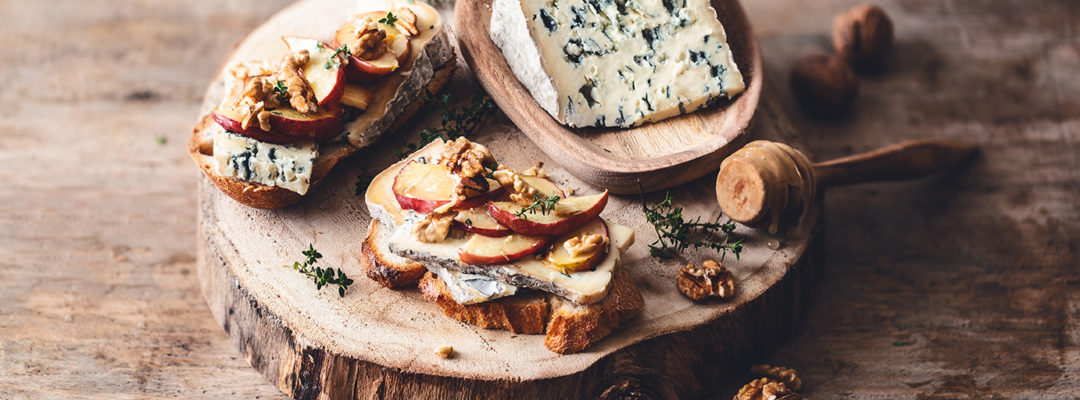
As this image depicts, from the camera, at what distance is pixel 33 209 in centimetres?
420

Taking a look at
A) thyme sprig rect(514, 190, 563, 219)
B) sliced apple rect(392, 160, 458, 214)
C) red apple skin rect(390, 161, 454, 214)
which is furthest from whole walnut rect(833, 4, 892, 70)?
red apple skin rect(390, 161, 454, 214)

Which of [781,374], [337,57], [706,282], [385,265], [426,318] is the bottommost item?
[781,374]

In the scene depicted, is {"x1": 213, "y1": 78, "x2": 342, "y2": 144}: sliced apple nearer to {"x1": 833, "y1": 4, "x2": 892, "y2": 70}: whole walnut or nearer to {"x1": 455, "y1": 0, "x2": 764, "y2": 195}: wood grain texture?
{"x1": 455, "y1": 0, "x2": 764, "y2": 195}: wood grain texture

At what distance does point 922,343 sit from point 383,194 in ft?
6.90

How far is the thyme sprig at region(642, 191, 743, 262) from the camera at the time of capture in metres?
3.41

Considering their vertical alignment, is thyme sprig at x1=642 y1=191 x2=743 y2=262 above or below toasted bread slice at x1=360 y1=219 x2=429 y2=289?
above

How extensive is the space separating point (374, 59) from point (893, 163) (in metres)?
2.10

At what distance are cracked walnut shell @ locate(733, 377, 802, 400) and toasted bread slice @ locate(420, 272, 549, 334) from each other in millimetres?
763

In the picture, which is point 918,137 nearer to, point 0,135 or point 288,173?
Result: point 288,173

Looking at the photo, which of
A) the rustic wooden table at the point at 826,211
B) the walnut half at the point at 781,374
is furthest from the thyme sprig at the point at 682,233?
the rustic wooden table at the point at 826,211

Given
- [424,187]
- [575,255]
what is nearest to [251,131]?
[424,187]

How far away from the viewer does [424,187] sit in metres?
3.22

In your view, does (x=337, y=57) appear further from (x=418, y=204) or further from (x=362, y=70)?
(x=418, y=204)

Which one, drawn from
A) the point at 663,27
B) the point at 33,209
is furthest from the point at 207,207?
the point at 663,27
